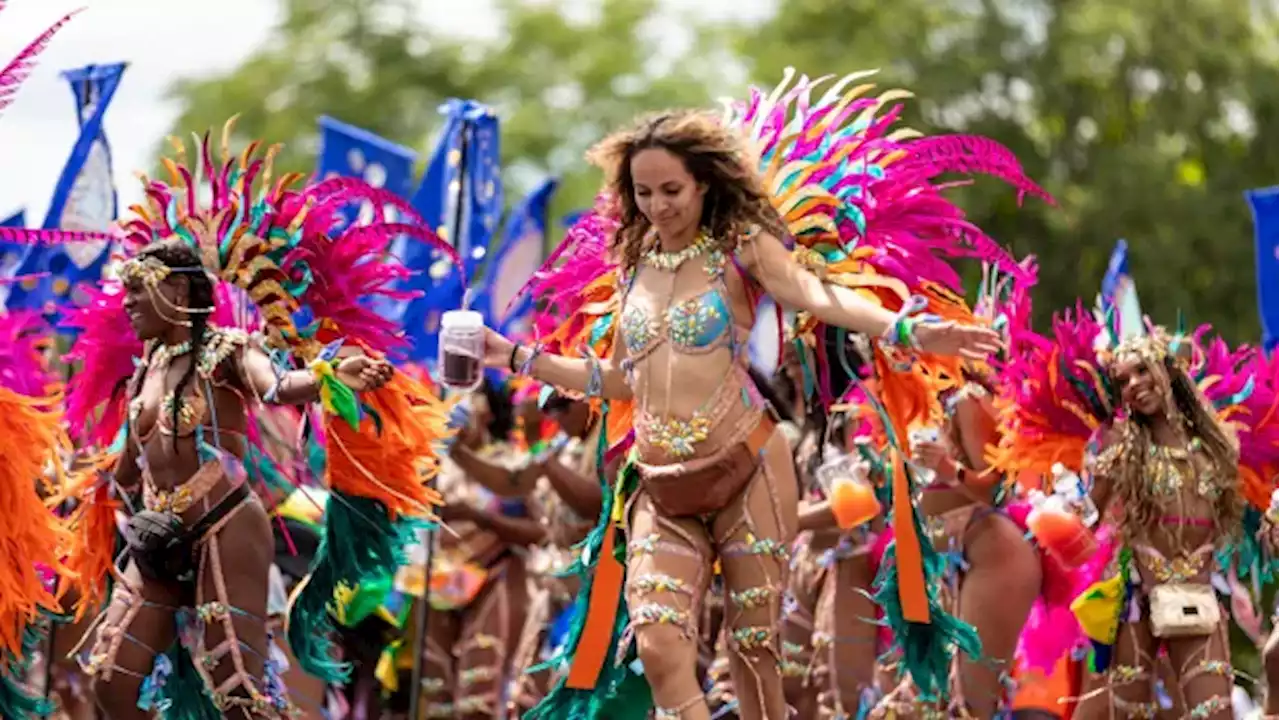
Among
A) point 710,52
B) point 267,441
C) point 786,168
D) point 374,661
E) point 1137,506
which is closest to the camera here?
point 786,168

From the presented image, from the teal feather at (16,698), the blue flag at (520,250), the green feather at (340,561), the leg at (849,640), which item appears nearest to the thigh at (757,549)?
the green feather at (340,561)

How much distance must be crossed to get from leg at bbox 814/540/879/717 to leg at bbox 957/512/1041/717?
631mm

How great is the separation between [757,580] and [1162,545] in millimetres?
2875

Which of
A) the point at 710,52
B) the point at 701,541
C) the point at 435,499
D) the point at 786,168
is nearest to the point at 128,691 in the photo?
the point at 435,499

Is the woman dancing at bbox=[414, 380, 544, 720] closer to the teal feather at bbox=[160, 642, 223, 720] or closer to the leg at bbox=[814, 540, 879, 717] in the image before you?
the leg at bbox=[814, 540, 879, 717]

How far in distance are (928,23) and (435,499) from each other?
18.8m

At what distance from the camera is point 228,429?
966cm

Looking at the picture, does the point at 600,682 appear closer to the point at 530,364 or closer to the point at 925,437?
the point at 530,364

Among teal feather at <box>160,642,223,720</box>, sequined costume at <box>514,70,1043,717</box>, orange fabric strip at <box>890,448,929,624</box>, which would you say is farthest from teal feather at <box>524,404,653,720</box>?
teal feather at <box>160,642,223,720</box>

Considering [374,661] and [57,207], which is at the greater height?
[57,207]

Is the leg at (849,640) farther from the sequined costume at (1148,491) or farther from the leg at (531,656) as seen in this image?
the leg at (531,656)

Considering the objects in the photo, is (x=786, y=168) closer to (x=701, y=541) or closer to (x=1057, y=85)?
(x=701, y=541)

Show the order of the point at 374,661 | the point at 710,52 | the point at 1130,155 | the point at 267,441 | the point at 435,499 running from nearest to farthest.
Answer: the point at 435,499
the point at 267,441
the point at 374,661
the point at 1130,155
the point at 710,52

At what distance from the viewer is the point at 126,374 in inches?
404
